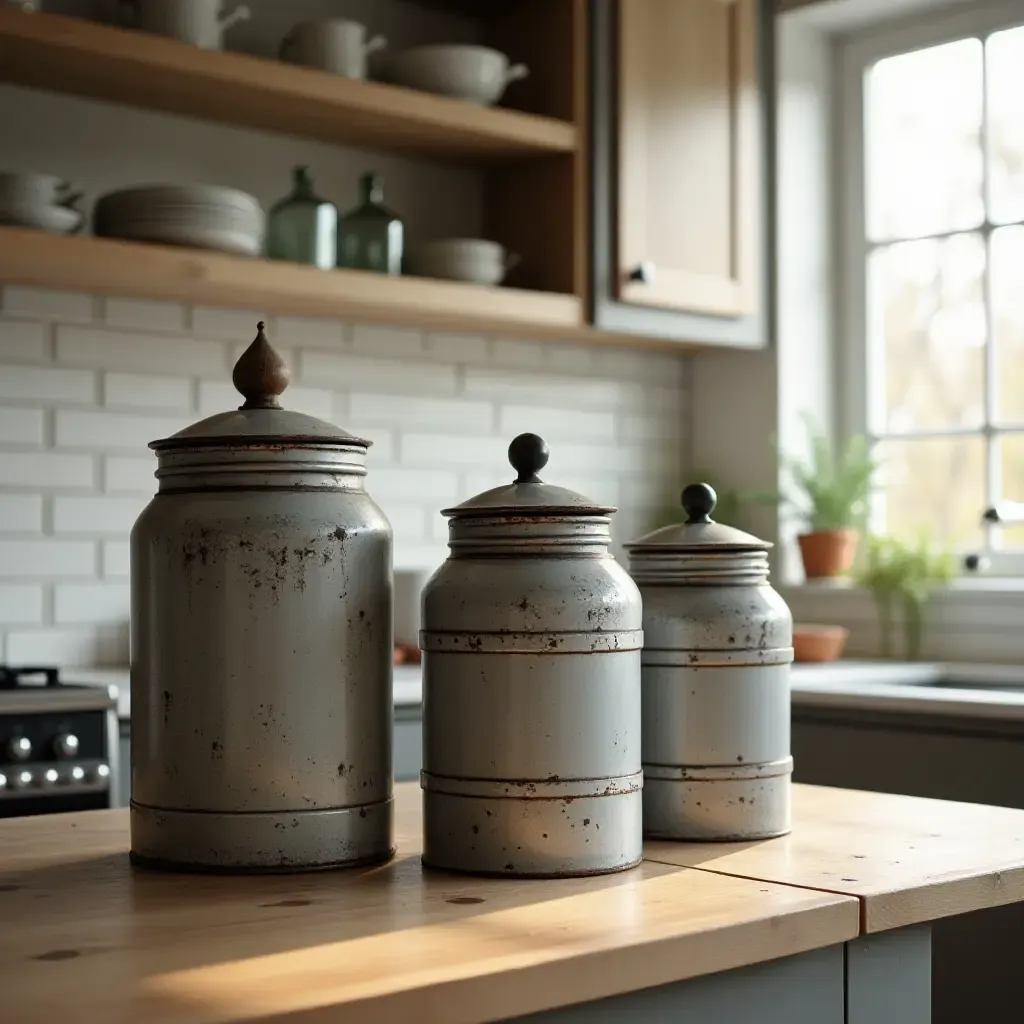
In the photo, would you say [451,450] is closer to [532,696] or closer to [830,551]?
[830,551]

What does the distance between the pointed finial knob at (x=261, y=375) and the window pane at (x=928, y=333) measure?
2.93 m

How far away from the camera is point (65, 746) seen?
8.16ft

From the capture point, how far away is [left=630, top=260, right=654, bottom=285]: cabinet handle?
3.49 metres

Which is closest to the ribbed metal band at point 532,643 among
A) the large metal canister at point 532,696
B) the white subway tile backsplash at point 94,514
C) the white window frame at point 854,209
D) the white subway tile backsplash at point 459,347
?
the large metal canister at point 532,696

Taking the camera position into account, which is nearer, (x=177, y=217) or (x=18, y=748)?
(x=18, y=748)

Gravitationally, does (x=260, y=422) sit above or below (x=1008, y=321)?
below

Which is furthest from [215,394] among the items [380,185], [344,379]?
[380,185]

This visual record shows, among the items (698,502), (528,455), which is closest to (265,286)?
(698,502)

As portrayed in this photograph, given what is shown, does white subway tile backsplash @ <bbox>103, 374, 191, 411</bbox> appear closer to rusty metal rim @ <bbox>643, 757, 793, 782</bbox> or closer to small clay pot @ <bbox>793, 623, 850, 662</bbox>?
small clay pot @ <bbox>793, 623, 850, 662</bbox>

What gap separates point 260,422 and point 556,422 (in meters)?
2.81

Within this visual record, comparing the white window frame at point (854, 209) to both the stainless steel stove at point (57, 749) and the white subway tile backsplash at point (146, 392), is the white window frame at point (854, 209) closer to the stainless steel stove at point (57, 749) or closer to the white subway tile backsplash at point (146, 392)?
the white subway tile backsplash at point (146, 392)

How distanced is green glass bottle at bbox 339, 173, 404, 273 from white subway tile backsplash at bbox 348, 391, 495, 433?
0.39 meters

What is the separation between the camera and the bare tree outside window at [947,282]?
3.78 metres

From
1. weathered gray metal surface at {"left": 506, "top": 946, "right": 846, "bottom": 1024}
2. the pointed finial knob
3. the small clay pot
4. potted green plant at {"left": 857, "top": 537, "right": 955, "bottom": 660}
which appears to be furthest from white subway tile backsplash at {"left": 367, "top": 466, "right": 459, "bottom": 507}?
weathered gray metal surface at {"left": 506, "top": 946, "right": 846, "bottom": 1024}
